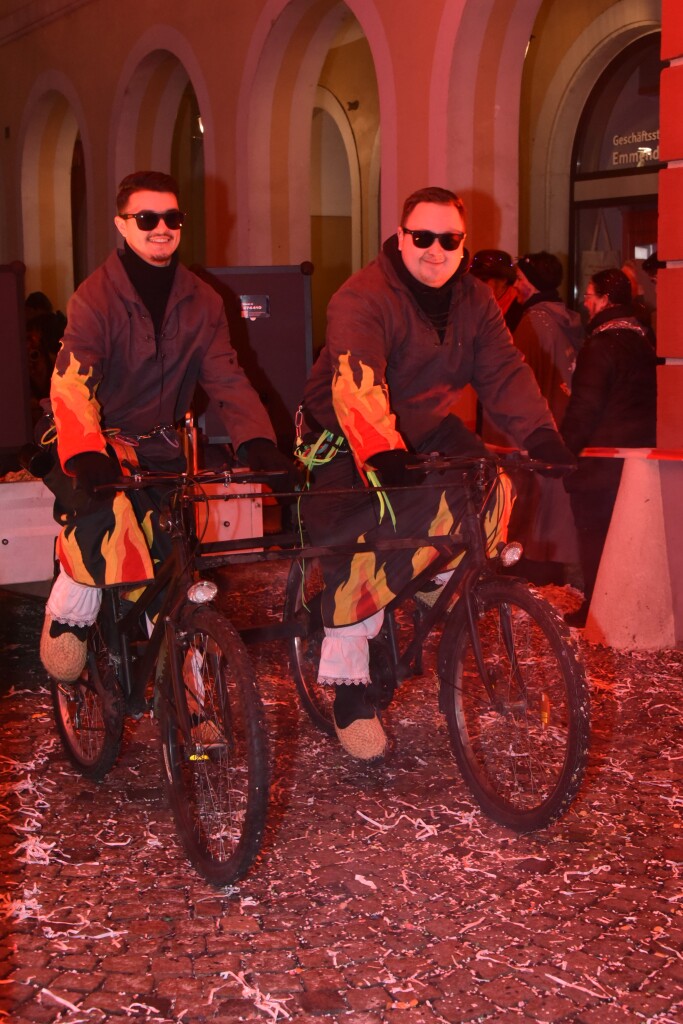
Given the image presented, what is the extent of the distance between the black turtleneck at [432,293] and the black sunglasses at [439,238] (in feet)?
0.40

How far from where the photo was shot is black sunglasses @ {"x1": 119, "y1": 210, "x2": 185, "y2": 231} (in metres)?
4.54

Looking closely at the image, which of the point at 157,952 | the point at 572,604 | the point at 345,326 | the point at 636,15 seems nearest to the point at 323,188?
the point at 636,15

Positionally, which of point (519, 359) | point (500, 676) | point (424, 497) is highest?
point (519, 359)

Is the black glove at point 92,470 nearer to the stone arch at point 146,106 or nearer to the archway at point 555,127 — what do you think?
the archway at point 555,127

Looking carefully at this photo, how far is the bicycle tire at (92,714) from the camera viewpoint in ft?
15.6

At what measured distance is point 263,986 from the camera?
3.51 metres

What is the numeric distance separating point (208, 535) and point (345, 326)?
1.77m

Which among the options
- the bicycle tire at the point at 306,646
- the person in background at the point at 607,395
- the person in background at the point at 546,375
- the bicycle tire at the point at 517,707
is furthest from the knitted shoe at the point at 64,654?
the person in background at the point at 546,375

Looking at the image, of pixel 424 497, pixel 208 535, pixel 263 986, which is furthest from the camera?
pixel 208 535

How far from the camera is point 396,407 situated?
4891 millimetres

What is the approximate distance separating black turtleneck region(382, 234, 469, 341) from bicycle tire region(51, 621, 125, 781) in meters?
1.58

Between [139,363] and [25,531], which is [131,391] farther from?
[25,531]

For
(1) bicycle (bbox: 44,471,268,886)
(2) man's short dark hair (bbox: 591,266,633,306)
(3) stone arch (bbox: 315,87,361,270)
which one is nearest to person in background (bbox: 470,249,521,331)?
(2) man's short dark hair (bbox: 591,266,633,306)

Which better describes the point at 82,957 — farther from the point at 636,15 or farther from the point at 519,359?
the point at 636,15
